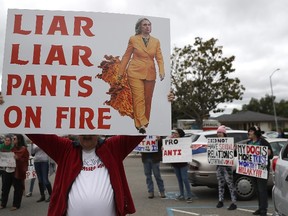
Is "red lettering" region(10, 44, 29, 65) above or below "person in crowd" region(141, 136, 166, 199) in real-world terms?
above

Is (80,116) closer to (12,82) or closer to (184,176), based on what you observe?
(12,82)

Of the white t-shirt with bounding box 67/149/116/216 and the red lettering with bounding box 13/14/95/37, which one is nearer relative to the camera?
the white t-shirt with bounding box 67/149/116/216

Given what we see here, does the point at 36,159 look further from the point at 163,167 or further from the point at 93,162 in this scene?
the point at 163,167

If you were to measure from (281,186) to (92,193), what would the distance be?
3063 mm

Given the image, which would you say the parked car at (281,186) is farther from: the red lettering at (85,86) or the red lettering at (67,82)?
the red lettering at (67,82)

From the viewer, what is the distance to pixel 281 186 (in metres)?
4.86

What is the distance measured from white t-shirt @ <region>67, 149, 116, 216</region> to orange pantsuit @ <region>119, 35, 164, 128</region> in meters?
0.66

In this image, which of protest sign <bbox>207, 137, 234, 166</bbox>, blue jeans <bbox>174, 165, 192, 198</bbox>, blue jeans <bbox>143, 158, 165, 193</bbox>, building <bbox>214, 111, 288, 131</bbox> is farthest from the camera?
building <bbox>214, 111, 288, 131</bbox>

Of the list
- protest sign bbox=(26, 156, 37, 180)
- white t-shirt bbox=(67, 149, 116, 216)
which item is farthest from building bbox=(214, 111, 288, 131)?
white t-shirt bbox=(67, 149, 116, 216)

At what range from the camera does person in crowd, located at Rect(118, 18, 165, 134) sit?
10.6ft

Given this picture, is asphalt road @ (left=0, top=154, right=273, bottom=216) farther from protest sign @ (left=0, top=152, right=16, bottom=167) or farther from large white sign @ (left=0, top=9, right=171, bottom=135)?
large white sign @ (left=0, top=9, right=171, bottom=135)

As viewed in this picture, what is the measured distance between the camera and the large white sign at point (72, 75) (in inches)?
122

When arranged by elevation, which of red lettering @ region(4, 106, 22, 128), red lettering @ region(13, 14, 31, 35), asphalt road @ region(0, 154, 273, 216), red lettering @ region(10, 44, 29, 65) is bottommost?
asphalt road @ region(0, 154, 273, 216)

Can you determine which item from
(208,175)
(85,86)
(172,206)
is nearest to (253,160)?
(208,175)
